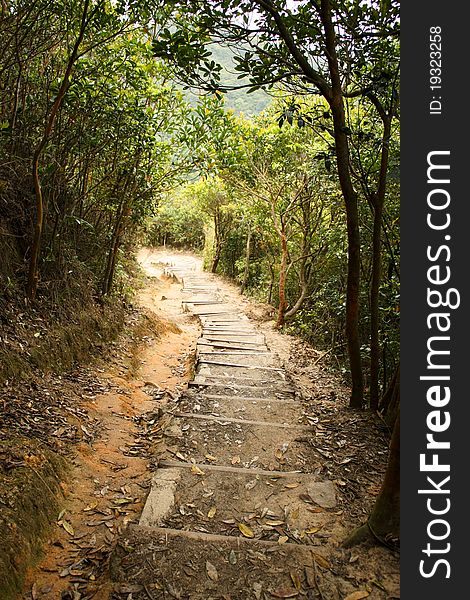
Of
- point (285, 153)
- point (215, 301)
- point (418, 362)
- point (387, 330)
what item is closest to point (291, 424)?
point (387, 330)

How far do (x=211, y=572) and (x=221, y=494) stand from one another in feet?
2.54

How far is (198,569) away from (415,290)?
5.67 feet

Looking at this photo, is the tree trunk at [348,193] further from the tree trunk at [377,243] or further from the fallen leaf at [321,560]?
the fallen leaf at [321,560]

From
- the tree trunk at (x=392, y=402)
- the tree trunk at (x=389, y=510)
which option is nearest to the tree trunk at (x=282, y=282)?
the tree trunk at (x=392, y=402)

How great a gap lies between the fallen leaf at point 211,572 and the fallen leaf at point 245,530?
1.32 feet

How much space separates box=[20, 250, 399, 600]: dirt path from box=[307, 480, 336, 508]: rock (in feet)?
0.04

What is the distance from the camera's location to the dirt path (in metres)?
2.05

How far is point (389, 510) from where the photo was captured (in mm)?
2057

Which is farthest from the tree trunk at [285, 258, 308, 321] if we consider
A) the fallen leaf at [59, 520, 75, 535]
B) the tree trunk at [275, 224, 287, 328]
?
the fallen leaf at [59, 520, 75, 535]

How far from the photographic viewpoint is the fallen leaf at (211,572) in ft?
6.76

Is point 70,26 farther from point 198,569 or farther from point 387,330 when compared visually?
point 198,569

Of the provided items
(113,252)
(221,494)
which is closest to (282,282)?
(113,252)

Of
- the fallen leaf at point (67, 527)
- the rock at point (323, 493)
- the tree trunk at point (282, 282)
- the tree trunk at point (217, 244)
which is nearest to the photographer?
the fallen leaf at point (67, 527)

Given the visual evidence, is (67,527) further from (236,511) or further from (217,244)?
(217,244)
